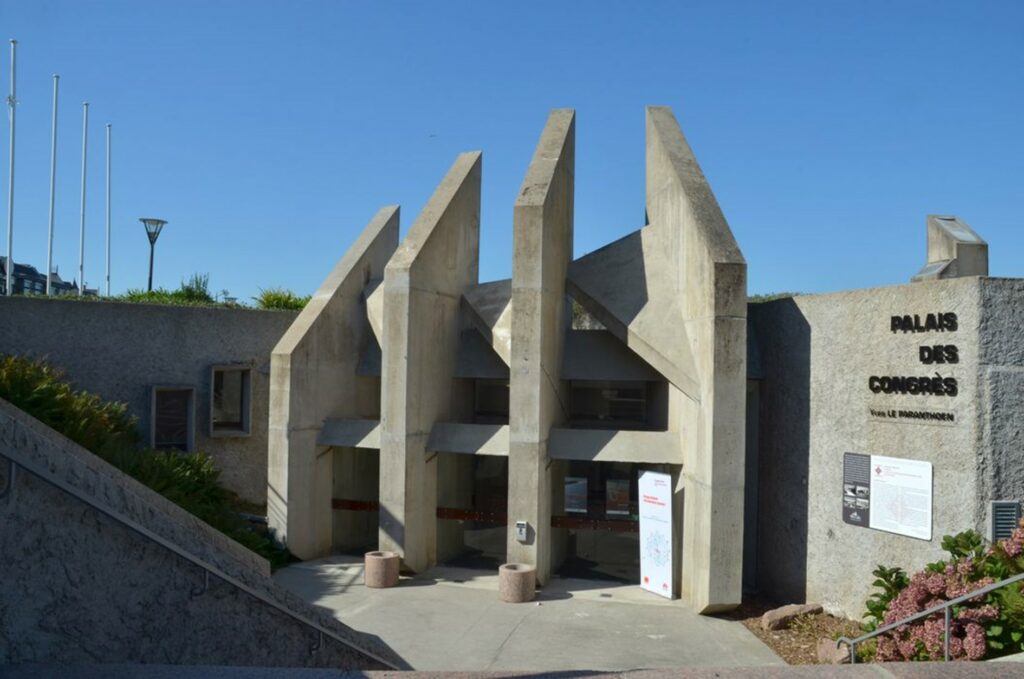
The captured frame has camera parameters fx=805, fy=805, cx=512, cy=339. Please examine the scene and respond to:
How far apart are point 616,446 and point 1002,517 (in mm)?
6052

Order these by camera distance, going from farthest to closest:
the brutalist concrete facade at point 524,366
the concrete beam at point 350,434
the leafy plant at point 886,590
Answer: the concrete beam at point 350,434
the brutalist concrete facade at point 524,366
the leafy plant at point 886,590

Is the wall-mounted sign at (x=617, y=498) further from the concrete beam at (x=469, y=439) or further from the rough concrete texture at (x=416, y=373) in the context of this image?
the rough concrete texture at (x=416, y=373)

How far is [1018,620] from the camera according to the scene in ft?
25.5

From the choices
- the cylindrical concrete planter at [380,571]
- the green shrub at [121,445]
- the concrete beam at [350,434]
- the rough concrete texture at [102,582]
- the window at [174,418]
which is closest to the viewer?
the rough concrete texture at [102,582]

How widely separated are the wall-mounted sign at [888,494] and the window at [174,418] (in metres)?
13.2

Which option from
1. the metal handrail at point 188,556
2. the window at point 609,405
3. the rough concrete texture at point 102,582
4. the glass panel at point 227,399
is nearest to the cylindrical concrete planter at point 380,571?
the window at point 609,405

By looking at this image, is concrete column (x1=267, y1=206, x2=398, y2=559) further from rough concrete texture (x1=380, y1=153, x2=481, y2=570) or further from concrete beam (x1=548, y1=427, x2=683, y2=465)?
concrete beam (x1=548, y1=427, x2=683, y2=465)

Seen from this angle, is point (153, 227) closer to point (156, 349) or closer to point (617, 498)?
point (156, 349)

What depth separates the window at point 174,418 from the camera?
17188 mm

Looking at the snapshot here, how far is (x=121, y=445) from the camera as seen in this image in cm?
1481

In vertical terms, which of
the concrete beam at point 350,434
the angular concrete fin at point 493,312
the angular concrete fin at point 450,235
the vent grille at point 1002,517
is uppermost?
the angular concrete fin at point 450,235

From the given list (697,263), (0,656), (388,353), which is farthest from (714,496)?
(0,656)

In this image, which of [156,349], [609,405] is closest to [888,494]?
[609,405]

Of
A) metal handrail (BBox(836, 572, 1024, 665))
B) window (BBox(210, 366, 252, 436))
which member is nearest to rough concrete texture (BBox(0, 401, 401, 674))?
metal handrail (BBox(836, 572, 1024, 665))
